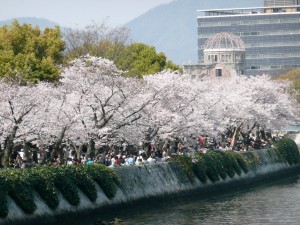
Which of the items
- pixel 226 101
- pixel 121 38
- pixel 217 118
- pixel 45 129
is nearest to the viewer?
pixel 45 129

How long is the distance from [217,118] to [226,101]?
10.4 m

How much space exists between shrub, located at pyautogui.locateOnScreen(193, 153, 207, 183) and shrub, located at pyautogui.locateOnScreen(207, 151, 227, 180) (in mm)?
2900

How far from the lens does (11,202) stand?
1964 inches

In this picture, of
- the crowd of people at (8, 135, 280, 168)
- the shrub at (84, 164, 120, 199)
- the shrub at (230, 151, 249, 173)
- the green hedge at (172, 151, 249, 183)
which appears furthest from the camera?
the shrub at (230, 151, 249, 173)

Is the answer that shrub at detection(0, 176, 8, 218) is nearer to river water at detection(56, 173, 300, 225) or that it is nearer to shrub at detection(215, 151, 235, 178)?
river water at detection(56, 173, 300, 225)

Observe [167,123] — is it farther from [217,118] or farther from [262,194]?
[217,118]

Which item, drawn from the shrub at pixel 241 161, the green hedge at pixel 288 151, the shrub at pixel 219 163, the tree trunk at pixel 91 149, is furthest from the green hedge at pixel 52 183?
the green hedge at pixel 288 151

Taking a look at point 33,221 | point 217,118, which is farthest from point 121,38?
point 33,221

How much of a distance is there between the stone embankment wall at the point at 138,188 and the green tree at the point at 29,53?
34.3 feet

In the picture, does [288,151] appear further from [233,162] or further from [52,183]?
[52,183]

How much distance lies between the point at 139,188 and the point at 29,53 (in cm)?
2202

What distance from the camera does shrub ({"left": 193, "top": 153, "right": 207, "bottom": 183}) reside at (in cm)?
7562

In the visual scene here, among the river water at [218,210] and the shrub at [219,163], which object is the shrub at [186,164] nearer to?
the river water at [218,210]

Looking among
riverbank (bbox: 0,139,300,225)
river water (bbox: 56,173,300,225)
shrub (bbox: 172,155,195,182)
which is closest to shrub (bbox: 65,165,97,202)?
riverbank (bbox: 0,139,300,225)
